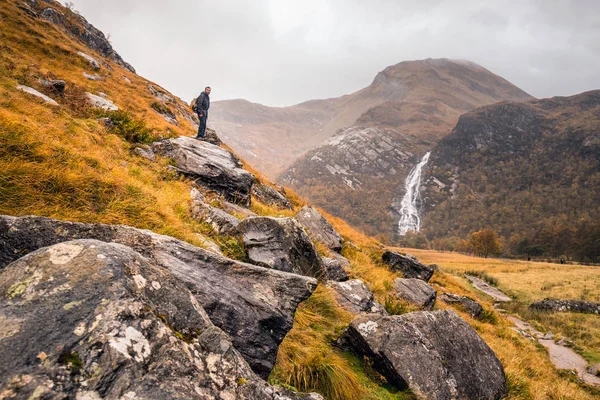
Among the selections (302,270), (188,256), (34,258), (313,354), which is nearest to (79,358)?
(34,258)

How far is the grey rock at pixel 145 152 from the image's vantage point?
1149 centimetres

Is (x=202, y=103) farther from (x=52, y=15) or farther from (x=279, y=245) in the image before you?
(x=52, y=15)

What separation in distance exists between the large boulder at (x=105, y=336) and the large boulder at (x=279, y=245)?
12.5ft

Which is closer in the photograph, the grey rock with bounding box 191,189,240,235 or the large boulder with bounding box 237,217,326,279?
the large boulder with bounding box 237,217,326,279

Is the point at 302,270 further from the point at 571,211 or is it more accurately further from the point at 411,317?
the point at 571,211

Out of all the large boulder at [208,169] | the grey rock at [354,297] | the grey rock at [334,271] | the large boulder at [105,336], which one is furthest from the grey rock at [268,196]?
the large boulder at [105,336]

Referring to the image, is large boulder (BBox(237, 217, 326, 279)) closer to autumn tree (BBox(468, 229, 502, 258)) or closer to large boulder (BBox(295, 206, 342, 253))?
large boulder (BBox(295, 206, 342, 253))

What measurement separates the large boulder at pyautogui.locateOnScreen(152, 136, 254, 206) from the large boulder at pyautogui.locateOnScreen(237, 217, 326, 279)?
5.09 m

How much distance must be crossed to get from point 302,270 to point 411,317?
2.63 metres

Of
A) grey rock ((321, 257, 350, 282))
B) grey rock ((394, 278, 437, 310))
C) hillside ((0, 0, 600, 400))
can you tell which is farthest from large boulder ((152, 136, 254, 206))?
grey rock ((394, 278, 437, 310))

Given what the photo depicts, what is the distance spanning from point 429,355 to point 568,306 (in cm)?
3100

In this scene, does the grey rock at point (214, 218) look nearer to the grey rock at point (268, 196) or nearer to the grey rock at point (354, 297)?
the grey rock at point (354, 297)

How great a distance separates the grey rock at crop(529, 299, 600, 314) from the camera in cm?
2628

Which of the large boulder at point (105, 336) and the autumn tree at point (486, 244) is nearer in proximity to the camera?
the large boulder at point (105, 336)
